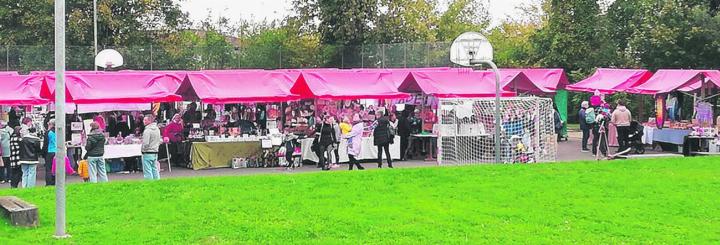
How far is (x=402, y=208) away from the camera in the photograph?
1252 centimetres

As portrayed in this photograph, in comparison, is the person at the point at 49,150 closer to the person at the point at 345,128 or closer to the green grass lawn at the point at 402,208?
the green grass lawn at the point at 402,208

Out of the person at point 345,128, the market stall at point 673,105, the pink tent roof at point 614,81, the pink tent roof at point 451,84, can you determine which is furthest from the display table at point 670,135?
the person at point 345,128

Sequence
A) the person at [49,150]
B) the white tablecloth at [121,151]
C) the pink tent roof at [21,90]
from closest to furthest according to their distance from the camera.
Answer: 1. the person at [49,150]
2. the pink tent roof at [21,90]
3. the white tablecloth at [121,151]

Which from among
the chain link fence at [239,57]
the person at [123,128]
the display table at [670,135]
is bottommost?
the display table at [670,135]

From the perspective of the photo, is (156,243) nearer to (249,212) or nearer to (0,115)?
(249,212)

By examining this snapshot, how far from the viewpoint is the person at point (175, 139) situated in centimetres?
2261

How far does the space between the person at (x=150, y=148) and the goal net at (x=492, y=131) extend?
7.04 m

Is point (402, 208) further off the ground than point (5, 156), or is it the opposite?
point (5, 156)

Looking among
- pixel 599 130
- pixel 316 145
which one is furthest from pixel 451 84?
pixel 316 145

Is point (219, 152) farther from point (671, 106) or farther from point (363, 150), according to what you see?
point (671, 106)

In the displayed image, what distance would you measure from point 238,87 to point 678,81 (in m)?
12.9

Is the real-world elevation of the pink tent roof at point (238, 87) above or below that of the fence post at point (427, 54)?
below

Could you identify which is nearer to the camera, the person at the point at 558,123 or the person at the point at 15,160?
the person at the point at 15,160

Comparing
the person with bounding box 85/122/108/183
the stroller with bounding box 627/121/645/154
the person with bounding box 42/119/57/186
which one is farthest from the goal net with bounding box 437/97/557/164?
the person with bounding box 42/119/57/186
